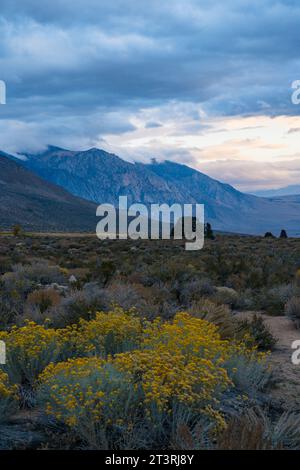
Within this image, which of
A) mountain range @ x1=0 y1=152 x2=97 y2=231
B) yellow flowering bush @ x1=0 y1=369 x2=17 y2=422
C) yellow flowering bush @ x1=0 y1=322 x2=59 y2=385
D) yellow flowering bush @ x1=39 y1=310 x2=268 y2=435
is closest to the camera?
yellow flowering bush @ x1=39 y1=310 x2=268 y2=435

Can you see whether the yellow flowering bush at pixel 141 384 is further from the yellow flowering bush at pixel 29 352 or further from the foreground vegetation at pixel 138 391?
the yellow flowering bush at pixel 29 352

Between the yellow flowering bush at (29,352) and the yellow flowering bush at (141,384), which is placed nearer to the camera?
the yellow flowering bush at (141,384)

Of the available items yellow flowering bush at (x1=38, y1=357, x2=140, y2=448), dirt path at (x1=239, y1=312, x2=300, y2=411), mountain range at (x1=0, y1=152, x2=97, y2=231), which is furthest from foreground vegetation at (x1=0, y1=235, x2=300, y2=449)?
mountain range at (x1=0, y1=152, x2=97, y2=231)

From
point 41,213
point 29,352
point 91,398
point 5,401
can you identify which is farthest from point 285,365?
point 41,213

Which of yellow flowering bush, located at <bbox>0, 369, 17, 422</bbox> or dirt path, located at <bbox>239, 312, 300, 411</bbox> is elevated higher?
yellow flowering bush, located at <bbox>0, 369, 17, 422</bbox>

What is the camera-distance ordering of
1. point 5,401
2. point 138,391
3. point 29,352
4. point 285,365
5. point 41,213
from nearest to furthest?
point 138,391, point 5,401, point 29,352, point 285,365, point 41,213

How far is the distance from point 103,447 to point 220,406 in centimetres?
149

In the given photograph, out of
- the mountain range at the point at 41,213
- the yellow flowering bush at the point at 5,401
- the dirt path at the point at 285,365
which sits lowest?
the dirt path at the point at 285,365

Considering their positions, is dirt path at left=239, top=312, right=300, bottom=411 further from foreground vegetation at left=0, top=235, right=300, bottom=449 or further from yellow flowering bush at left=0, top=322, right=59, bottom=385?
yellow flowering bush at left=0, top=322, right=59, bottom=385

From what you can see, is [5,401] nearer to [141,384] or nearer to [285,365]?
[141,384]

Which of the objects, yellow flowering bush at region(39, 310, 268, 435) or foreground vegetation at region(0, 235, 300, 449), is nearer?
foreground vegetation at region(0, 235, 300, 449)

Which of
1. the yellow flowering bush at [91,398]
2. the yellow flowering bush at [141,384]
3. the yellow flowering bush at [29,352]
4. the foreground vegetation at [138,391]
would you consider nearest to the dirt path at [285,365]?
the foreground vegetation at [138,391]

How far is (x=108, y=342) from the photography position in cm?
796

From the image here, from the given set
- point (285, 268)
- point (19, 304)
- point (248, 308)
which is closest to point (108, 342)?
point (19, 304)
